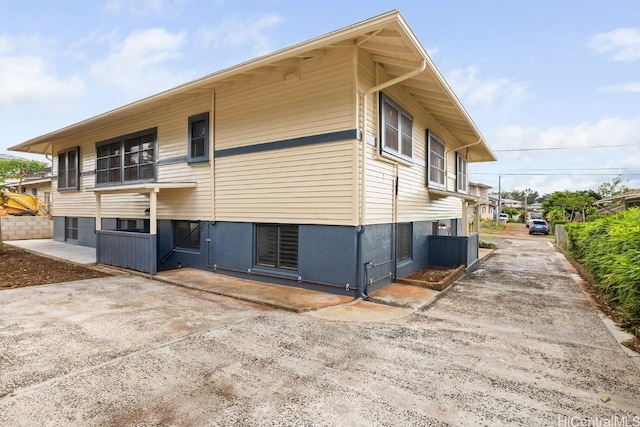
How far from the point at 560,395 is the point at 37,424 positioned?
4425 mm

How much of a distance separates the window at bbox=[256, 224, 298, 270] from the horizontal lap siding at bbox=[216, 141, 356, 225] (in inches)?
10.5

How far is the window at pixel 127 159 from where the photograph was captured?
10312 millimetres

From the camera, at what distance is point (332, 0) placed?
11.5 metres

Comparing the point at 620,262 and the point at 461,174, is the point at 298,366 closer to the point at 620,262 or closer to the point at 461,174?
the point at 620,262

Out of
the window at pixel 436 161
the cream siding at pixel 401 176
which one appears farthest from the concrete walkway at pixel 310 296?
the window at pixel 436 161

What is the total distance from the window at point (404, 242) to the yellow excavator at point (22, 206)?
1959 cm

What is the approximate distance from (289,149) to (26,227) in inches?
676

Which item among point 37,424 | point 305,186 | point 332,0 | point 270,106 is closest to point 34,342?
point 37,424

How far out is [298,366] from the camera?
341 cm

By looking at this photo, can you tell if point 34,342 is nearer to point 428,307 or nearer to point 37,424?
point 37,424

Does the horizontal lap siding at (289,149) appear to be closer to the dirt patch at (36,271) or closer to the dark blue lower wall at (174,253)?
the dark blue lower wall at (174,253)

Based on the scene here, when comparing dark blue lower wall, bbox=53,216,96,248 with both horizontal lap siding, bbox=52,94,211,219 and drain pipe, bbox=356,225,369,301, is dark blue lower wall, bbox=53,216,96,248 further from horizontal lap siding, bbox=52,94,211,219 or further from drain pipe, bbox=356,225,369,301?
drain pipe, bbox=356,225,369,301

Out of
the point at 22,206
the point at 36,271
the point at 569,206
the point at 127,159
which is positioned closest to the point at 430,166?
the point at 127,159

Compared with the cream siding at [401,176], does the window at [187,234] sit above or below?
below
